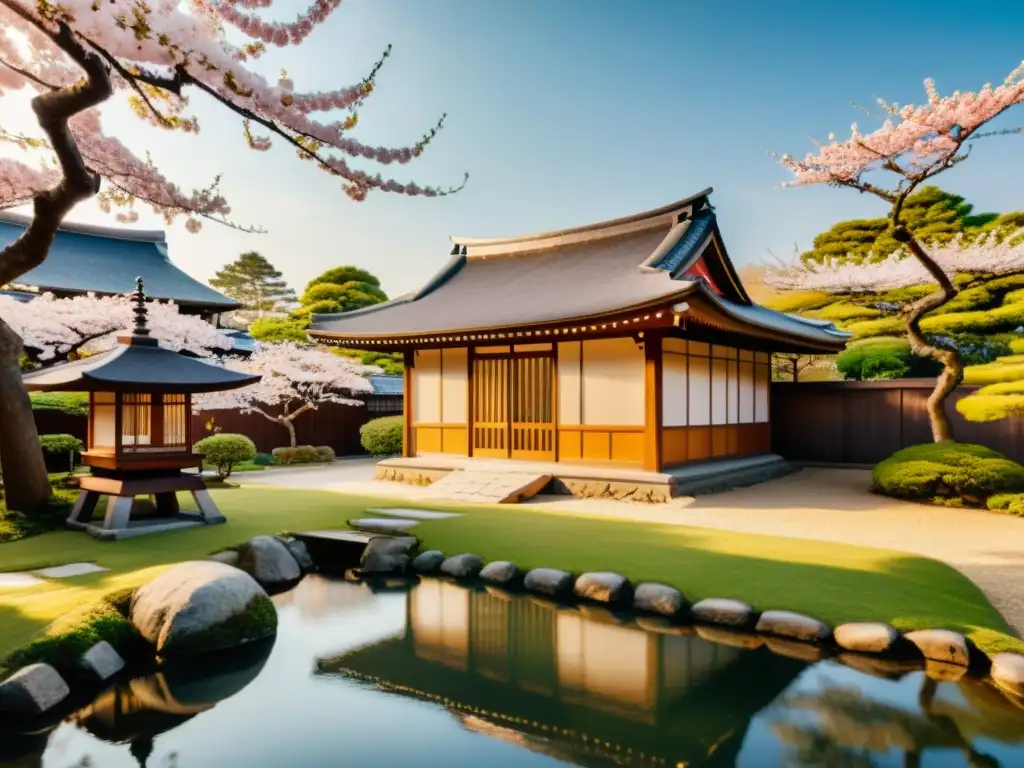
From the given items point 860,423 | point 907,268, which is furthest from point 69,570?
point 907,268

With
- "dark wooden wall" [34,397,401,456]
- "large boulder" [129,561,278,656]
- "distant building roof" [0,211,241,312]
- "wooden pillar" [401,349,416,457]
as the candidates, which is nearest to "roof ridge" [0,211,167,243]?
"distant building roof" [0,211,241,312]

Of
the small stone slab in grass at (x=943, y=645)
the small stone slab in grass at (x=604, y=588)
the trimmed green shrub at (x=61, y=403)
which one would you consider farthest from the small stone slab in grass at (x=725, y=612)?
the trimmed green shrub at (x=61, y=403)

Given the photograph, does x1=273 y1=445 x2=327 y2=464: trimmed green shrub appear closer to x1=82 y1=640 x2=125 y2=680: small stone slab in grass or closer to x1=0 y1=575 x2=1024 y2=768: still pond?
x1=0 y1=575 x2=1024 y2=768: still pond

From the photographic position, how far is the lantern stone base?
8219mm

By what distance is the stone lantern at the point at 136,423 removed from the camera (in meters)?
8.19

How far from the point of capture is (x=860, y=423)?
16.1 metres

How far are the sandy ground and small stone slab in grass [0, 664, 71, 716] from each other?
22.4ft

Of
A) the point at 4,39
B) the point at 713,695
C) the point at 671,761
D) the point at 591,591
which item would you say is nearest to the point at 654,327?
the point at 591,591

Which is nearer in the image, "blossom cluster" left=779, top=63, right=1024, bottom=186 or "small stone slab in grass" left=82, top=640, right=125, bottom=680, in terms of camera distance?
"small stone slab in grass" left=82, top=640, right=125, bottom=680

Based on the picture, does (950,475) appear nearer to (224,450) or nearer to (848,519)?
(848,519)

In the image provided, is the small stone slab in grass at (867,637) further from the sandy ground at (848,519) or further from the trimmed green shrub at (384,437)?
the trimmed green shrub at (384,437)

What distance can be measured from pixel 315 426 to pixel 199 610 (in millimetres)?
16720

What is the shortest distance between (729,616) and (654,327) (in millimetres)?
6324

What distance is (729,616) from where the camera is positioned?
5.63m
